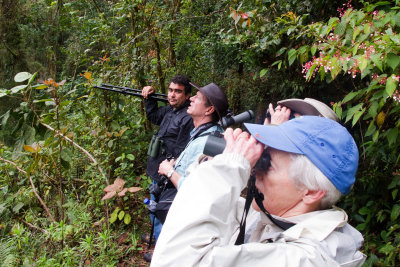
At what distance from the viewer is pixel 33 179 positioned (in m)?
3.82

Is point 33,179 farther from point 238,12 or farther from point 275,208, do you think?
point 275,208

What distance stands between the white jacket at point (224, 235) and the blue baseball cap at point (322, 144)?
132mm

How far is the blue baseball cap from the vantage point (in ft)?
3.42

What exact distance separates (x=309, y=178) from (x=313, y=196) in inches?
2.9

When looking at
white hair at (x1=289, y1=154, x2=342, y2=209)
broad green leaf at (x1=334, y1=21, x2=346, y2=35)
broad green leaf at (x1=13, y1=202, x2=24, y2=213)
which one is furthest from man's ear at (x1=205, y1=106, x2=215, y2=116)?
broad green leaf at (x1=13, y1=202, x2=24, y2=213)

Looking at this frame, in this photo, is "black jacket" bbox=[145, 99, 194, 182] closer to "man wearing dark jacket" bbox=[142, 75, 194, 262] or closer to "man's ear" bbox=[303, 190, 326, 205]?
"man wearing dark jacket" bbox=[142, 75, 194, 262]

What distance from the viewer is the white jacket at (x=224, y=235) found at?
0.91 meters

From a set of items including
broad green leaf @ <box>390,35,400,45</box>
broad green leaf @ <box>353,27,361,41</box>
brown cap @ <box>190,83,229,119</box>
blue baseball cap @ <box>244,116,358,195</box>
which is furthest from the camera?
brown cap @ <box>190,83,229,119</box>


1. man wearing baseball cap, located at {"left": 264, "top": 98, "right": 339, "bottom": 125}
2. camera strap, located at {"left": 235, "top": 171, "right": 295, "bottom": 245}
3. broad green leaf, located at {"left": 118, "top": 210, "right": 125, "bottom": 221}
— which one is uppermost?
camera strap, located at {"left": 235, "top": 171, "right": 295, "bottom": 245}

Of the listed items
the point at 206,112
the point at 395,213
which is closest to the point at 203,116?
the point at 206,112

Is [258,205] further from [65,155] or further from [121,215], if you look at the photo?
[121,215]

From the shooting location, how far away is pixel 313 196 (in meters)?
1.08

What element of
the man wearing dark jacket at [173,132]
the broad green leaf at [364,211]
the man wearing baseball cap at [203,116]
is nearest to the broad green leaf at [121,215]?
the man wearing dark jacket at [173,132]

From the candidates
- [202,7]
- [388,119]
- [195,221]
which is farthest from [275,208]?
[202,7]
